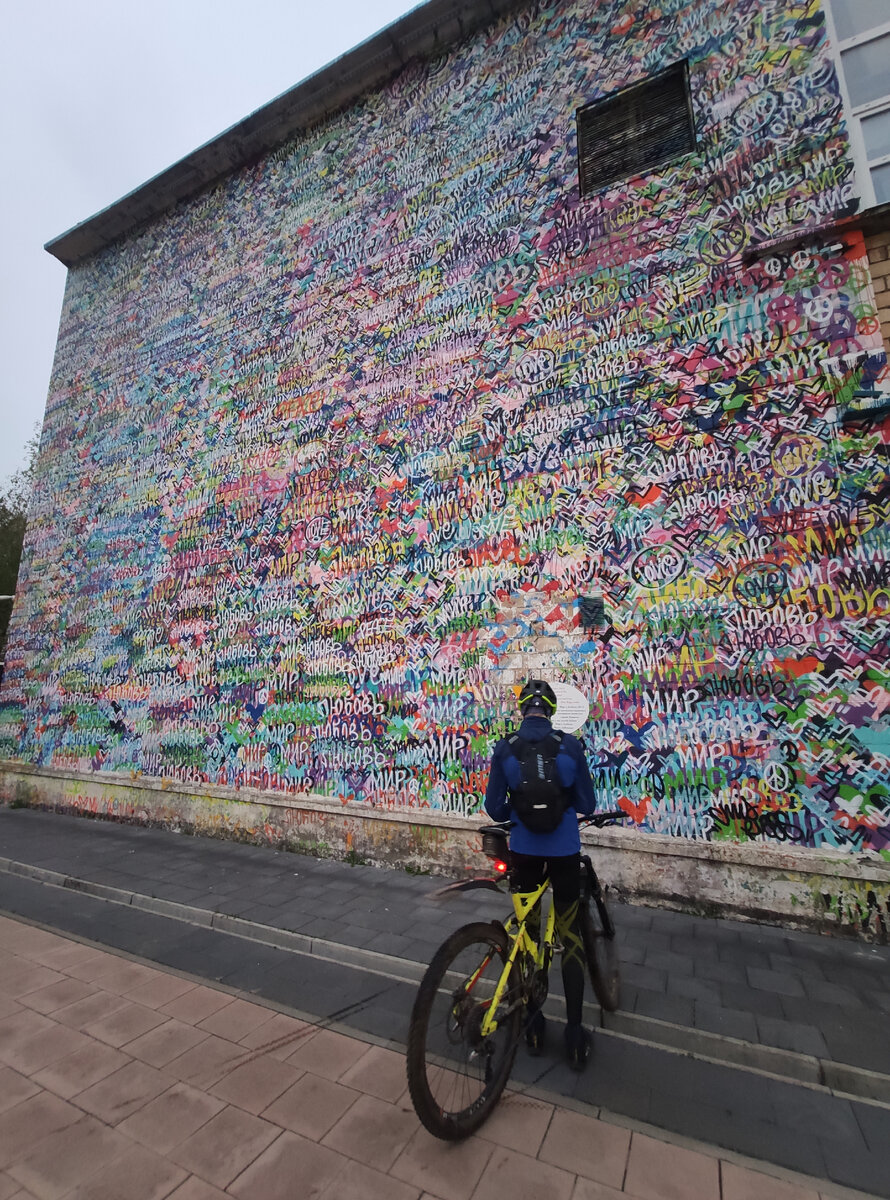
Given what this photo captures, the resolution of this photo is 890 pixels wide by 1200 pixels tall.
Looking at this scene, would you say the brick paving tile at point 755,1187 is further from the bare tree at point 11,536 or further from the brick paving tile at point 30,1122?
the bare tree at point 11,536

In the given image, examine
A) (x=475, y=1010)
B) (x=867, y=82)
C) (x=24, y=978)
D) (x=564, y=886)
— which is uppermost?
(x=867, y=82)

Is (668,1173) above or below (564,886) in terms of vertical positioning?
below

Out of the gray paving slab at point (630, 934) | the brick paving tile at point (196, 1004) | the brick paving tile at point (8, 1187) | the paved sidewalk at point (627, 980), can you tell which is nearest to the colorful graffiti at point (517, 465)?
the gray paving slab at point (630, 934)

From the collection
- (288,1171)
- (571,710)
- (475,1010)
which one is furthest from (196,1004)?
(571,710)

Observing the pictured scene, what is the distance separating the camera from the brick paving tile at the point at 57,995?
3541 mm

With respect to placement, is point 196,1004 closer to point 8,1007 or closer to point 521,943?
point 8,1007

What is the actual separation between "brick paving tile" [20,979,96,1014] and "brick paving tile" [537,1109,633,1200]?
305cm

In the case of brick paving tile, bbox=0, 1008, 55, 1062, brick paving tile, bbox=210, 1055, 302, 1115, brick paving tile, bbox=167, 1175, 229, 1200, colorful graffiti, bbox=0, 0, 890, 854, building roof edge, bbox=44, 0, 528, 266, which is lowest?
brick paving tile, bbox=167, 1175, 229, 1200

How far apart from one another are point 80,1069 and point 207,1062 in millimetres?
645

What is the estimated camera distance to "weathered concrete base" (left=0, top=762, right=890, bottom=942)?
4.34 m

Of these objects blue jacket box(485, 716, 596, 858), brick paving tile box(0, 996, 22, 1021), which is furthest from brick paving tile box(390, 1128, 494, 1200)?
brick paving tile box(0, 996, 22, 1021)

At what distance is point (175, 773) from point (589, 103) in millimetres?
9965

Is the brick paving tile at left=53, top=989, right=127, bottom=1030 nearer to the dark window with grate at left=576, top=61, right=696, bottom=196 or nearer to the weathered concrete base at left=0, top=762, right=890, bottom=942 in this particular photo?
the weathered concrete base at left=0, top=762, right=890, bottom=942

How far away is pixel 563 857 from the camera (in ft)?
9.70
